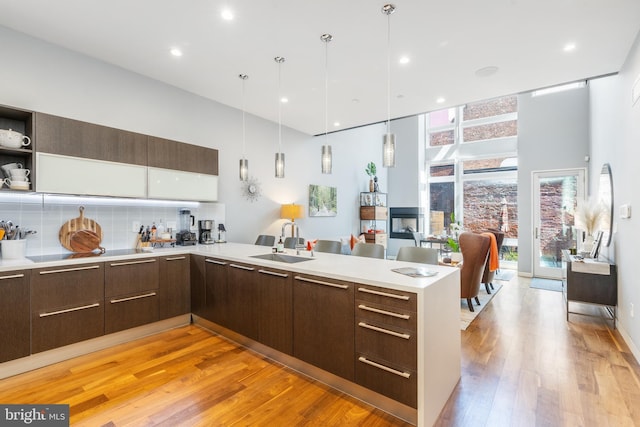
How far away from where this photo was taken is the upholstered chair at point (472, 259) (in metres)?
3.83

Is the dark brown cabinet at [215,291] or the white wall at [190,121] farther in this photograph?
the dark brown cabinet at [215,291]

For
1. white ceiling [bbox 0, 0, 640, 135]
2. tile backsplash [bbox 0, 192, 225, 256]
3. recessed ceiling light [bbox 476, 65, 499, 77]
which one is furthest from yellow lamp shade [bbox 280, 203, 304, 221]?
recessed ceiling light [bbox 476, 65, 499, 77]

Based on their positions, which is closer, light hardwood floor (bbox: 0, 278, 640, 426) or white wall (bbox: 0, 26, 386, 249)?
light hardwood floor (bbox: 0, 278, 640, 426)

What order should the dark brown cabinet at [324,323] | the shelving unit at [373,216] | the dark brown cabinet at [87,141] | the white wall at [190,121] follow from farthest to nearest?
the shelving unit at [373,216], the white wall at [190,121], the dark brown cabinet at [87,141], the dark brown cabinet at [324,323]

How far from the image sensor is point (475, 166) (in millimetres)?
7340

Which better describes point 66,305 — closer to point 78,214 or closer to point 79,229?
point 79,229

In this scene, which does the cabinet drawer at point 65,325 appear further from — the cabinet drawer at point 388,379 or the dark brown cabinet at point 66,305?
the cabinet drawer at point 388,379

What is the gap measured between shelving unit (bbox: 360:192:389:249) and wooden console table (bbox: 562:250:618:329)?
4114 millimetres

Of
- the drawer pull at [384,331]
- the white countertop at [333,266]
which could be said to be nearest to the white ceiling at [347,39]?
the white countertop at [333,266]

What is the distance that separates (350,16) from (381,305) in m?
2.35

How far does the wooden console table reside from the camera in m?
3.39

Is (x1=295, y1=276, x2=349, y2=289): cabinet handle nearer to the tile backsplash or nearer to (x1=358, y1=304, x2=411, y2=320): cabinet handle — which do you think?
(x1=358, y1=304, x2=411, y2=320): cabinet handle

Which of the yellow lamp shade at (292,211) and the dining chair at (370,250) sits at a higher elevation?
the yellow lamp shade at (292,211)

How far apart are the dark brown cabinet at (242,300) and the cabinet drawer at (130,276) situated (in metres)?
0.86
